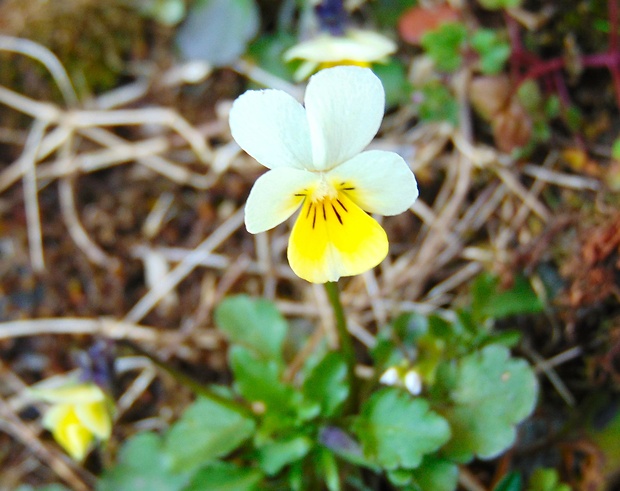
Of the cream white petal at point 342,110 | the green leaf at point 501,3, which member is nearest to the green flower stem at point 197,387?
the cream white petal at point 342,110

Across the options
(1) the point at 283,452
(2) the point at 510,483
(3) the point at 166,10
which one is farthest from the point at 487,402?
(3) the point at 166,10

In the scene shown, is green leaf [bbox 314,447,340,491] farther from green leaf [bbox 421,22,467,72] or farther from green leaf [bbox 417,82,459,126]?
green leaf [bbox 421,22,467,72]

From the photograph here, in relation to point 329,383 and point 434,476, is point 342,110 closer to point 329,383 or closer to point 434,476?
point 329,383

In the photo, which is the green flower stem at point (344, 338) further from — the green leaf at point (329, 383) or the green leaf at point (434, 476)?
the green leaf at point (434, 476)

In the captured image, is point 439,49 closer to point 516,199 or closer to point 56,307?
point 516,199

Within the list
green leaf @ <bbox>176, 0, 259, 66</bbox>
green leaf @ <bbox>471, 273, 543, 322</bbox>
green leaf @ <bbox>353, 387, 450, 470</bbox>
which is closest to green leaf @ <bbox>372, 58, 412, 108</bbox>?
green leaf @ <bbox>176, 0, 259, 66</bbox>
